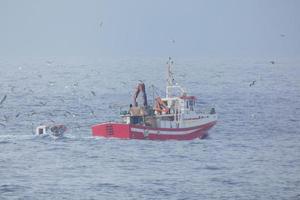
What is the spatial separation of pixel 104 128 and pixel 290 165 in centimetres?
2001

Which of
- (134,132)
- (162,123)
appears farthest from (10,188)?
(162,123)

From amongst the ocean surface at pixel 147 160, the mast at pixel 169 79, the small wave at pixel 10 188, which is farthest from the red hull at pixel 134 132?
the small wave at pixel 10 188

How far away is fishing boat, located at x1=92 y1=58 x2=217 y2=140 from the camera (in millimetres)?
96062

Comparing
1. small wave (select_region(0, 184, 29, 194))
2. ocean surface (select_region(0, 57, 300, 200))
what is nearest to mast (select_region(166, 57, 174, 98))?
ocean surface (select_region(0, 57, 300, 200))

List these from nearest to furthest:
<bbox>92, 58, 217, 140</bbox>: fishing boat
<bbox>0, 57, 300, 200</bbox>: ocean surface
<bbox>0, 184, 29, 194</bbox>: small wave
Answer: <bbox>0, 184, 29, 194</bbox>: small wave, <bbox>0, 57, 300, 200</bbox>: ocean surface, <bbox>92, 58, 217, 140</bbox>: fishing boat

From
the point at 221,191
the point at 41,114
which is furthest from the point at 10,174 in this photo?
the point at 41,114

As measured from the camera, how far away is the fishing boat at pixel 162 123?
315 ft

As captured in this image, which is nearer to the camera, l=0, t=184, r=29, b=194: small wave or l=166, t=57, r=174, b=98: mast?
l=0, t=184, r=29, b=194: small wave

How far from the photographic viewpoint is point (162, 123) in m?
97.6

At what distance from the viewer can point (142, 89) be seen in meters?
99.0

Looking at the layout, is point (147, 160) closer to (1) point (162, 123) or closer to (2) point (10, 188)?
(1) point (162, 123)

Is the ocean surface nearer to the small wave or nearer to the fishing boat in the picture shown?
the small wave

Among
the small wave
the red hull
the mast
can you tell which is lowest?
the small wave

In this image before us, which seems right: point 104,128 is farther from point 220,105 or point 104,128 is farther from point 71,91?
point 71,91
